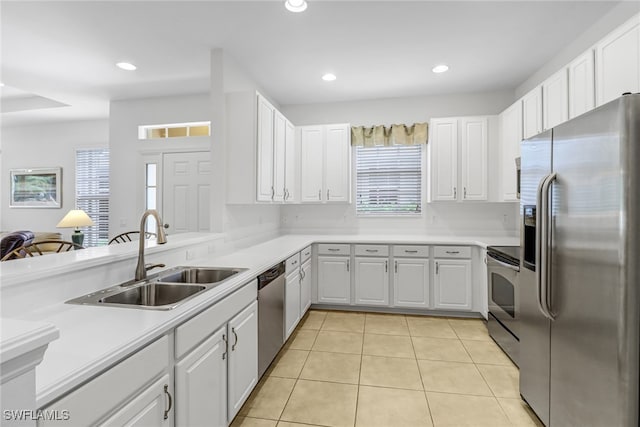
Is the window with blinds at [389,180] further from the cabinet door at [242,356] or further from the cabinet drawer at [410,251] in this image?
the cabinet door at [242,356]

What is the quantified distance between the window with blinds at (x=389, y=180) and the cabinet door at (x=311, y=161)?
2.10ft

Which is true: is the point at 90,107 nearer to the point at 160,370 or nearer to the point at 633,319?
the point at 160,370

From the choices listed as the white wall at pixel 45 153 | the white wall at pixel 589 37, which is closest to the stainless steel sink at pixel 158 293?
the white wall at pixel 589 37

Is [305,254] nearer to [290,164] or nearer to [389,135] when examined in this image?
[290,164]

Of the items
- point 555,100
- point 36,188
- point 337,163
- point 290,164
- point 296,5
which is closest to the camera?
point 296,5

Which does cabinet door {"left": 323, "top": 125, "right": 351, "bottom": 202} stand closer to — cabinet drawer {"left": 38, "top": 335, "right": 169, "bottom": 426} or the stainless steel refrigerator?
the stainless steel refrigerator

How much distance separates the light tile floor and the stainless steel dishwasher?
0.70 ft

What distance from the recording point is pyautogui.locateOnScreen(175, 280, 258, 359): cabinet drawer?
4.29 ft

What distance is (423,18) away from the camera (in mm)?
2529

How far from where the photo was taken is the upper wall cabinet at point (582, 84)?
2.19 meters

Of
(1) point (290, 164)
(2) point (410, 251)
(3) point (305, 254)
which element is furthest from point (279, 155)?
(2) point (410, 251)

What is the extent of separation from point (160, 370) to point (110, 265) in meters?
0.89

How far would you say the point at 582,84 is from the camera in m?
2.29

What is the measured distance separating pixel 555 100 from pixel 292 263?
8.84 feet
